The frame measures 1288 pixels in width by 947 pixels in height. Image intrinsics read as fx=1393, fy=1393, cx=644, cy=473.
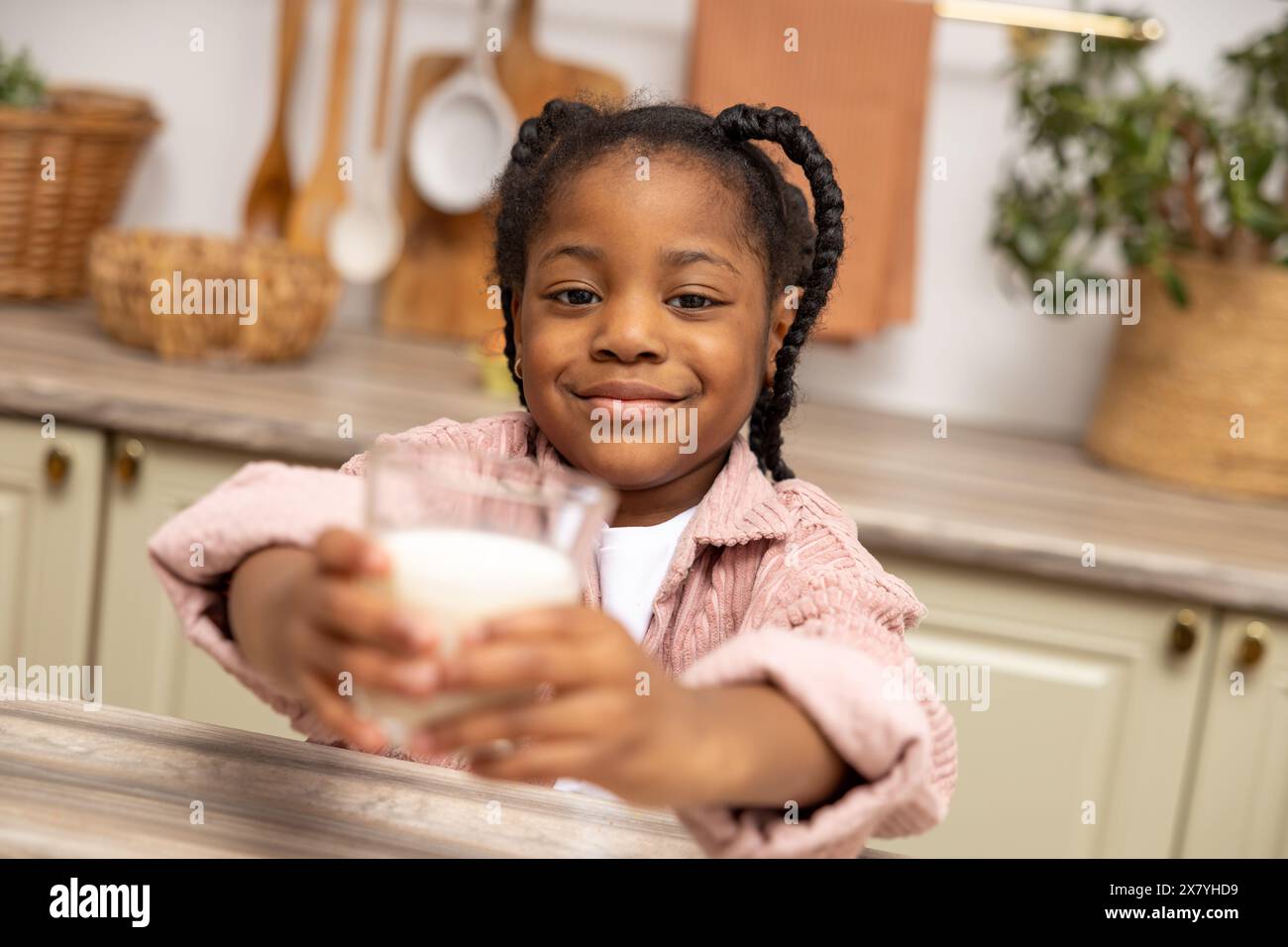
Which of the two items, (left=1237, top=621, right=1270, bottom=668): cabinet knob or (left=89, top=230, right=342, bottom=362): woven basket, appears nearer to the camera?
(left=1237, top=621, right=1270, bottom=668): cabinet knob

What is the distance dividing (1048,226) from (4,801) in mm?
1427

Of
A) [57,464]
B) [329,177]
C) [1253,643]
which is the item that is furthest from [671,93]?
[1253,643]

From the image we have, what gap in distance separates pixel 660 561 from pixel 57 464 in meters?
0.85

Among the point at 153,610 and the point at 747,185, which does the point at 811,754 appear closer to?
the point at 747,185

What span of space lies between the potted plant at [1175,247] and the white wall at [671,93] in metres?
0.11

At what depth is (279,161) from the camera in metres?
2.01

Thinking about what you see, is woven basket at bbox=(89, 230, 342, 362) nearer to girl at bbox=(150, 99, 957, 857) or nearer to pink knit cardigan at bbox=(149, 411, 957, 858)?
girl at bbox=(150, 99, 957, 857)

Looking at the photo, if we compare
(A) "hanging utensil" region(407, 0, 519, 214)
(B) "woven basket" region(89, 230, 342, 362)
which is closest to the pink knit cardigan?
(B) "woven basket" region(89, 230, 342, 362)

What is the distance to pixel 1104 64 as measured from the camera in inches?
70.2

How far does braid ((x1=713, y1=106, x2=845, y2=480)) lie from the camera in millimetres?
935

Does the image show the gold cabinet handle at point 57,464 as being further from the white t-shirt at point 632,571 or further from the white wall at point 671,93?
the white t-shirt at point 632,571

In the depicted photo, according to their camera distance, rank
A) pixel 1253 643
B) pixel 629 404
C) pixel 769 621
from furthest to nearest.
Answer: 1. pixel 1253 643
2. pixel 629 404
3. pixel 769 621

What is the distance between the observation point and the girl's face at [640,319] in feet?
2.89

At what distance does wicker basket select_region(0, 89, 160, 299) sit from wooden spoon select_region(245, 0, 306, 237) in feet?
0.53
